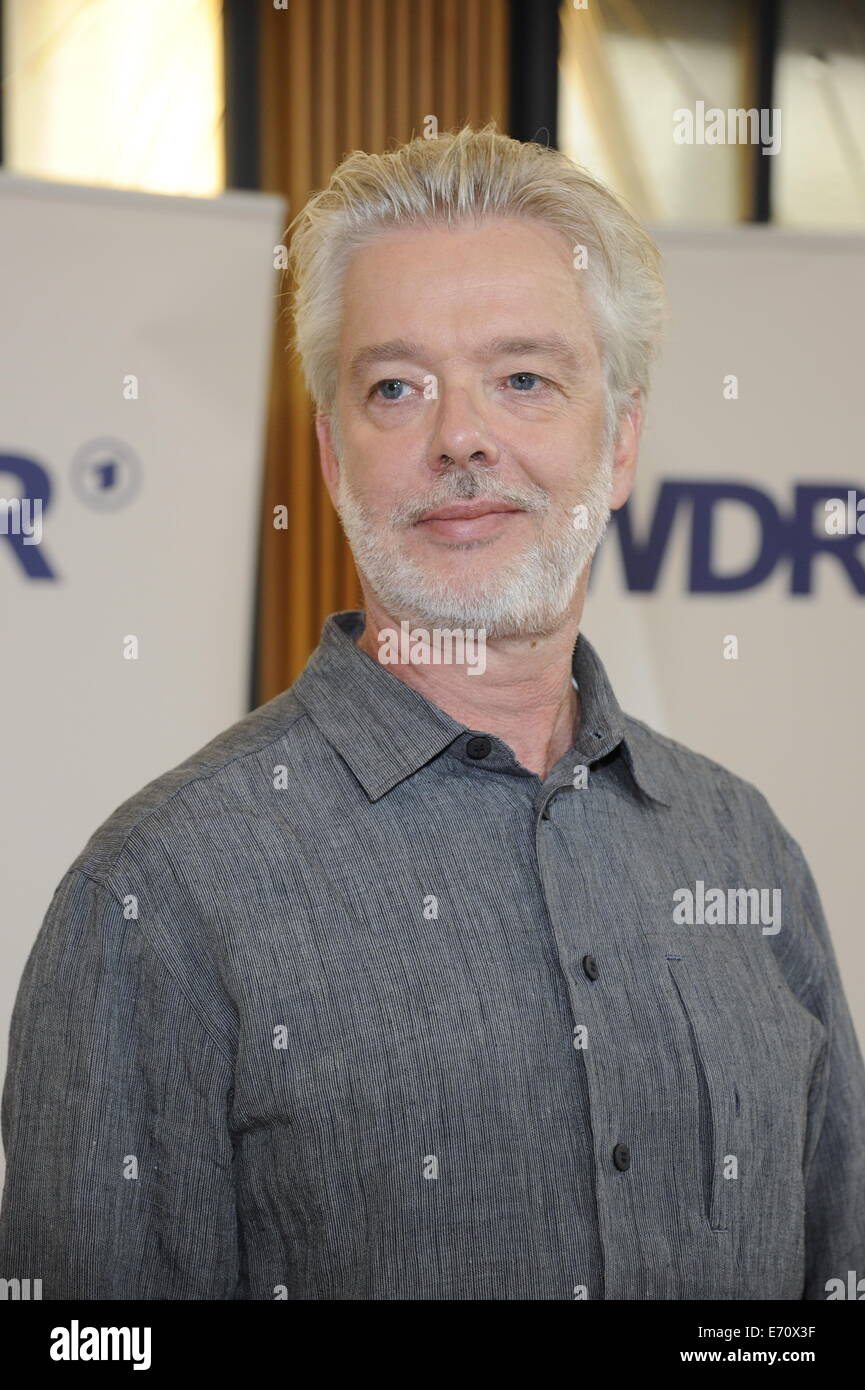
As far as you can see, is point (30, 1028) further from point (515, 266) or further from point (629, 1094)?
point (515, 266)

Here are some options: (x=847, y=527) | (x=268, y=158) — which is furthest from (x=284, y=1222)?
(x=268, y=158)

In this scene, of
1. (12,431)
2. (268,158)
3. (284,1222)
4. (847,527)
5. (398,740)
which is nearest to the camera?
(284,1222)

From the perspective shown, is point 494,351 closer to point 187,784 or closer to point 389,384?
point 389,384

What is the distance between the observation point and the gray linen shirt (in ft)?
4.35

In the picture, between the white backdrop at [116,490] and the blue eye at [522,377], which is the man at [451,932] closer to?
the blue eye at [522,377]

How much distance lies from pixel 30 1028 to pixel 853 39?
3.14 meters

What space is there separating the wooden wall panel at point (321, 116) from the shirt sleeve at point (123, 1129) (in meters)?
1.89

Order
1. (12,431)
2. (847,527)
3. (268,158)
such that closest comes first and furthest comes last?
1. (12,431)
2. (847,527)
3. (268,158)

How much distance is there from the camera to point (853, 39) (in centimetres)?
348

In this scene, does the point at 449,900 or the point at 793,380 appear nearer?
the point at 449,900

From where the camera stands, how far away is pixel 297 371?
3127mm

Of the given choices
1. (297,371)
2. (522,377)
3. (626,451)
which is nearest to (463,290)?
(522,377)

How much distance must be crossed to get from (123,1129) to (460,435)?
2.43 ft

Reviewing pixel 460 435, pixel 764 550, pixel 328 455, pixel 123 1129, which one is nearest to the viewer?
pixel 123 1129
